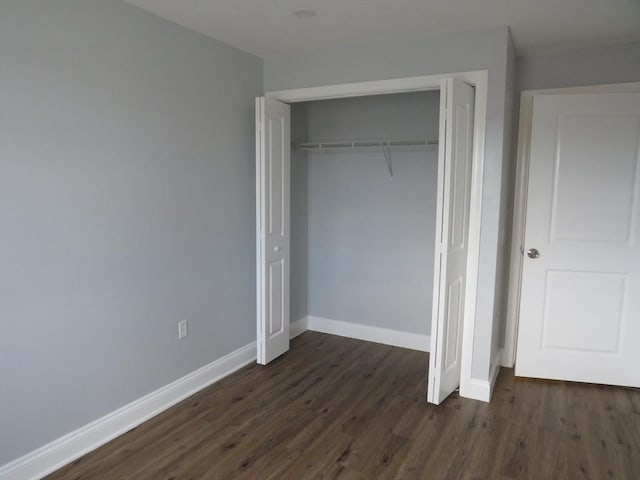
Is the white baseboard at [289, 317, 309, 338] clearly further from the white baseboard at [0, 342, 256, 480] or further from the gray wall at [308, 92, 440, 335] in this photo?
the white baseboard at [0, 342, 256, 480]

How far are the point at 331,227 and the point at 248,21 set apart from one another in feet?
6.75

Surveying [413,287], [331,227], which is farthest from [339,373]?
[331,227]

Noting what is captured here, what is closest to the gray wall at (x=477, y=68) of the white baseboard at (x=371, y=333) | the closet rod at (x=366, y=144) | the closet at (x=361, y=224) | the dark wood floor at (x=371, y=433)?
the closet at (x=361, y=224)

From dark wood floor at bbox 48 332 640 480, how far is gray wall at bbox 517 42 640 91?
2.21 metres

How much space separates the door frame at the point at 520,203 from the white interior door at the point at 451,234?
2.37ft

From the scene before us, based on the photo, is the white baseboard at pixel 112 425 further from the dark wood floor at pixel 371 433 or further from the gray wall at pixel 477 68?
the gray wall at pixel 477 68

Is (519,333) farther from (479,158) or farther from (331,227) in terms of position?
(331,227)

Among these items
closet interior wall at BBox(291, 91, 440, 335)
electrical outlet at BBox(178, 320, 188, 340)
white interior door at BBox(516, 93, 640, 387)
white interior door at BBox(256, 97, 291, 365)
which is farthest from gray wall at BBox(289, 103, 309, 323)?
white interior door at BBox(516, 93, 640, 387)

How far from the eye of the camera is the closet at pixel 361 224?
3137mm

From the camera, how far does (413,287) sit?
4.05 metres

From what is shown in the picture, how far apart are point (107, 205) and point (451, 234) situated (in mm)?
2025

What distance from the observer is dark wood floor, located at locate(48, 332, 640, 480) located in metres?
2.39

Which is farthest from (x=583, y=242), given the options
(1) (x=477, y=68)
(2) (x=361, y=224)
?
(2) (x=361, y=224)

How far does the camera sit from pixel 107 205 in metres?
2.51
